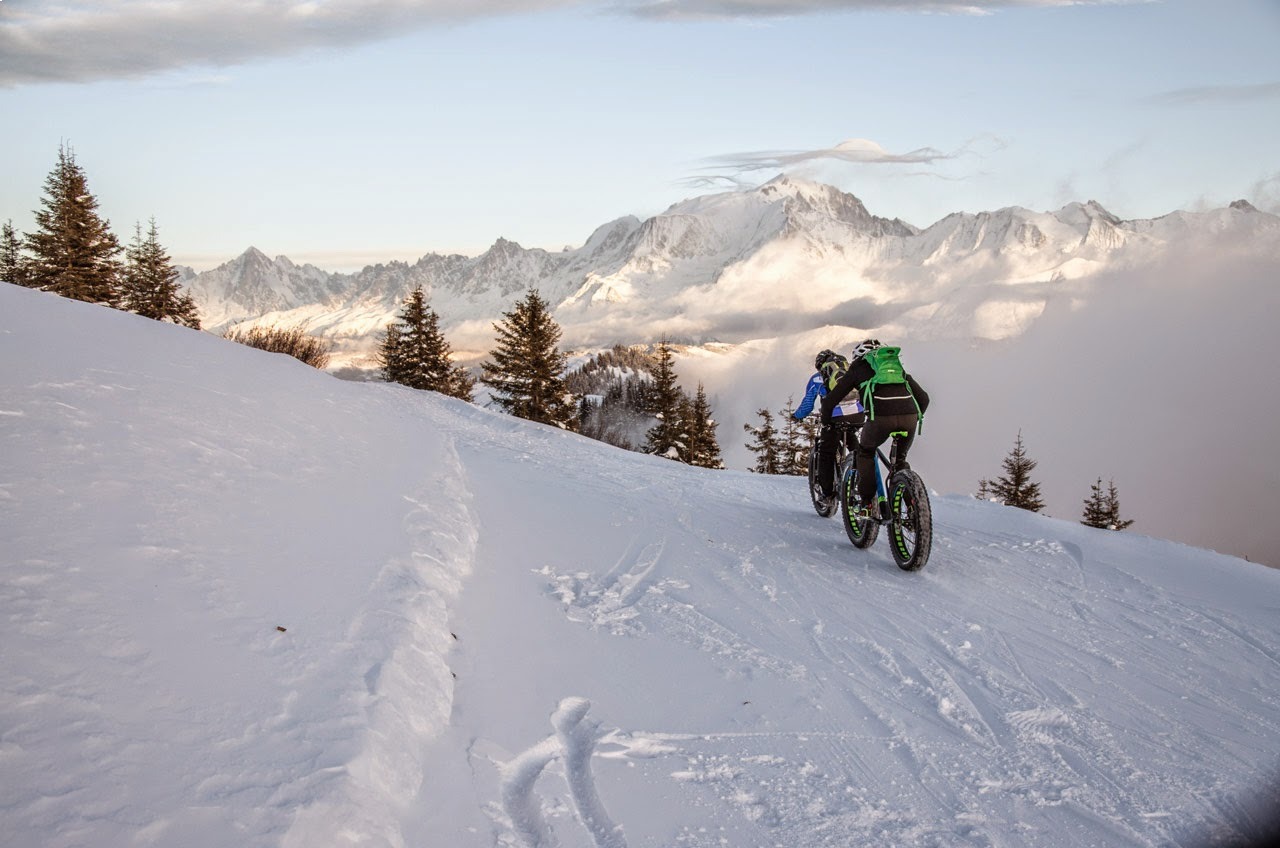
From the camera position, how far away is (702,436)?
123 feet

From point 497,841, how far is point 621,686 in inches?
61.3

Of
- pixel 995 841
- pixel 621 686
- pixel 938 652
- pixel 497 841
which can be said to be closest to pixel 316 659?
pixel 497 841

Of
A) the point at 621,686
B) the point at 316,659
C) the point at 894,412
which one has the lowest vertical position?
the point at 621,686

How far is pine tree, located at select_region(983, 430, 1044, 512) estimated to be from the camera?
39.9 m

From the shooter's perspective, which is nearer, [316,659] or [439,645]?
[316,659]

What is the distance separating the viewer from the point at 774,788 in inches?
129

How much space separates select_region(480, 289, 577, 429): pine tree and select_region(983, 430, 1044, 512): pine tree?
24.6 meters

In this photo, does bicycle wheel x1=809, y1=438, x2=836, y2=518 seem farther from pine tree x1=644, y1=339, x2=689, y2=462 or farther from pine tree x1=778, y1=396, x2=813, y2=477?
pine tree x1=778, y1=396, x2=813, y2=477

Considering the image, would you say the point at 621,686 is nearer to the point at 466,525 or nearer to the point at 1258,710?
the point at 466,525

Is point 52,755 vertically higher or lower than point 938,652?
higher

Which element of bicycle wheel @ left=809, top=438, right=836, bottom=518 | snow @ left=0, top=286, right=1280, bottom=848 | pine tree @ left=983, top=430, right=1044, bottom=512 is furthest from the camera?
pine tree @ left=983, top=430, right=1044, bottom=512

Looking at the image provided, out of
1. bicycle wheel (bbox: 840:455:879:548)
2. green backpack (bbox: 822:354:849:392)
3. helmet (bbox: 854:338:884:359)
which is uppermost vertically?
helmet (bbox: 854:338:884:359)

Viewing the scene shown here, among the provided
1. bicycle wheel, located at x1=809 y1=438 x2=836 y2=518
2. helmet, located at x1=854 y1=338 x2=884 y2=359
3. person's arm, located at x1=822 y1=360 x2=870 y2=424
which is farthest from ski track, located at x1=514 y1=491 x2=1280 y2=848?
bicycle wheel, located at x1=809 y1=438 x2=836 y2=518

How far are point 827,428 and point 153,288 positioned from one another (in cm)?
3811
